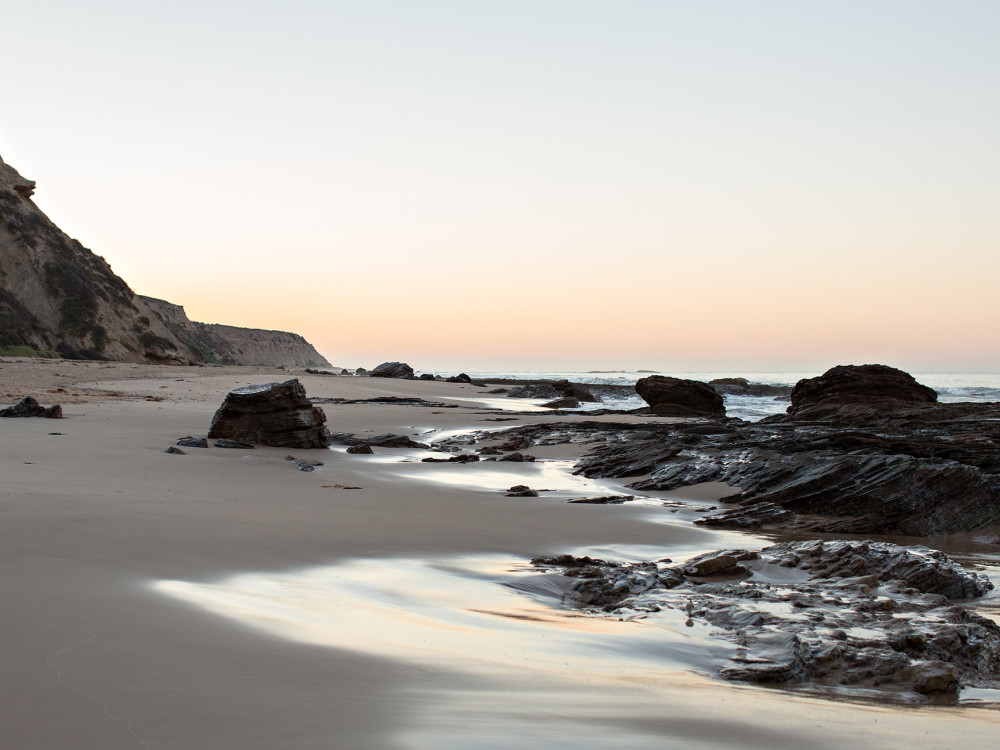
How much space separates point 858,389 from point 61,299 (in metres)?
33.8

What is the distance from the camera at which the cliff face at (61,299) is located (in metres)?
33.1

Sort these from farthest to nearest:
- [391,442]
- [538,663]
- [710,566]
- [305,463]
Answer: [391,442] → [305,463] → [710,566] → [538,663]

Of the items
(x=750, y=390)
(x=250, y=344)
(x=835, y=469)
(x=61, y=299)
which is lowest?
(x=835, y=469)

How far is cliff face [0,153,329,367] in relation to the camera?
3309 cm

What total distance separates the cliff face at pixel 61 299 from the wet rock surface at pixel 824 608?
3330cm

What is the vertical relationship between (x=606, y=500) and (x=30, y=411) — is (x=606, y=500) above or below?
below

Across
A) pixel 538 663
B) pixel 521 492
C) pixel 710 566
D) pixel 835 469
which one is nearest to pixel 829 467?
pixel 835 469

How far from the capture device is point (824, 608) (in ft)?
11.2

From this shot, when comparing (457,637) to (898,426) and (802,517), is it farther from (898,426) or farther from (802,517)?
(898,426)

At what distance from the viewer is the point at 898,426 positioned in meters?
10.6

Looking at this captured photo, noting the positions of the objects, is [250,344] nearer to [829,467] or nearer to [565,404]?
[565,404]

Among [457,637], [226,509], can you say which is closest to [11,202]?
[226,509]

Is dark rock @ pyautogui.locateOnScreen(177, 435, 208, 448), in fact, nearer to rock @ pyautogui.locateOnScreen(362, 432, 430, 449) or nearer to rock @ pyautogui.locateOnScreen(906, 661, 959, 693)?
rock @ pyautogui.locateOnScreen(362, 432, 430, 449)

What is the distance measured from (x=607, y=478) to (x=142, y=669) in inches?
274
